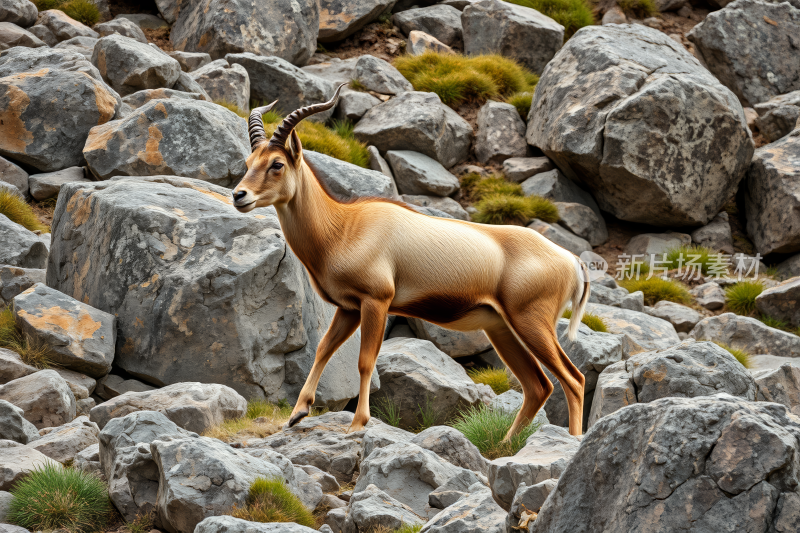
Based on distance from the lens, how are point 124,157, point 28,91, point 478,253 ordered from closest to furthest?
point 478,253
point 124,157
point 28,91

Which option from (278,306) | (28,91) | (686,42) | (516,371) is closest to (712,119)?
(686,42)

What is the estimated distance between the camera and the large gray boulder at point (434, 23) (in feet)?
62.2

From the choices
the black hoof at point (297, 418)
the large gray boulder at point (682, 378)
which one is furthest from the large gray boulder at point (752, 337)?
the black hoof at point (297, 418)

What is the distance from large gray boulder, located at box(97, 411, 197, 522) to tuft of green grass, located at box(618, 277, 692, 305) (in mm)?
10426

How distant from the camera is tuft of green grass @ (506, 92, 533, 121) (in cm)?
1595

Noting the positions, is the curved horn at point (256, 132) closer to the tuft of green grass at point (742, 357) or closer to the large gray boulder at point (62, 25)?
the tuft of green grass at point (742, 357)

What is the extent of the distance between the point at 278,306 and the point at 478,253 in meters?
2.35

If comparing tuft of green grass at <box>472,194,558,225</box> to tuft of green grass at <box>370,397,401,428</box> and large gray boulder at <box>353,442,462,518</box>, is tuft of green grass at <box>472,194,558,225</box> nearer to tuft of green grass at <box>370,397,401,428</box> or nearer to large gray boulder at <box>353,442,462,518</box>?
tuft of green grass at <box>370,397,401,428</box>

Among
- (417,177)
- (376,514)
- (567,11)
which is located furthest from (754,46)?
(376,514)

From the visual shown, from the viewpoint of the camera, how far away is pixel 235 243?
24.5 feet

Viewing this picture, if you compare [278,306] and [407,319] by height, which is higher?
[278,306]

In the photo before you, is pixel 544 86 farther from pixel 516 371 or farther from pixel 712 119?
pixel 516 371

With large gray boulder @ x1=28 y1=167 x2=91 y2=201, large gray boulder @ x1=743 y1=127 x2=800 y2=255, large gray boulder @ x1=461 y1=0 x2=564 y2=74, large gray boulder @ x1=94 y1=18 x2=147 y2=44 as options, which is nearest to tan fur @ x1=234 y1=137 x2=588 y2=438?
large gray boulder @ x1=28 y1=167 x2=91 y2=201

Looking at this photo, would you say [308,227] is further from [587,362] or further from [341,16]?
[341,16]
